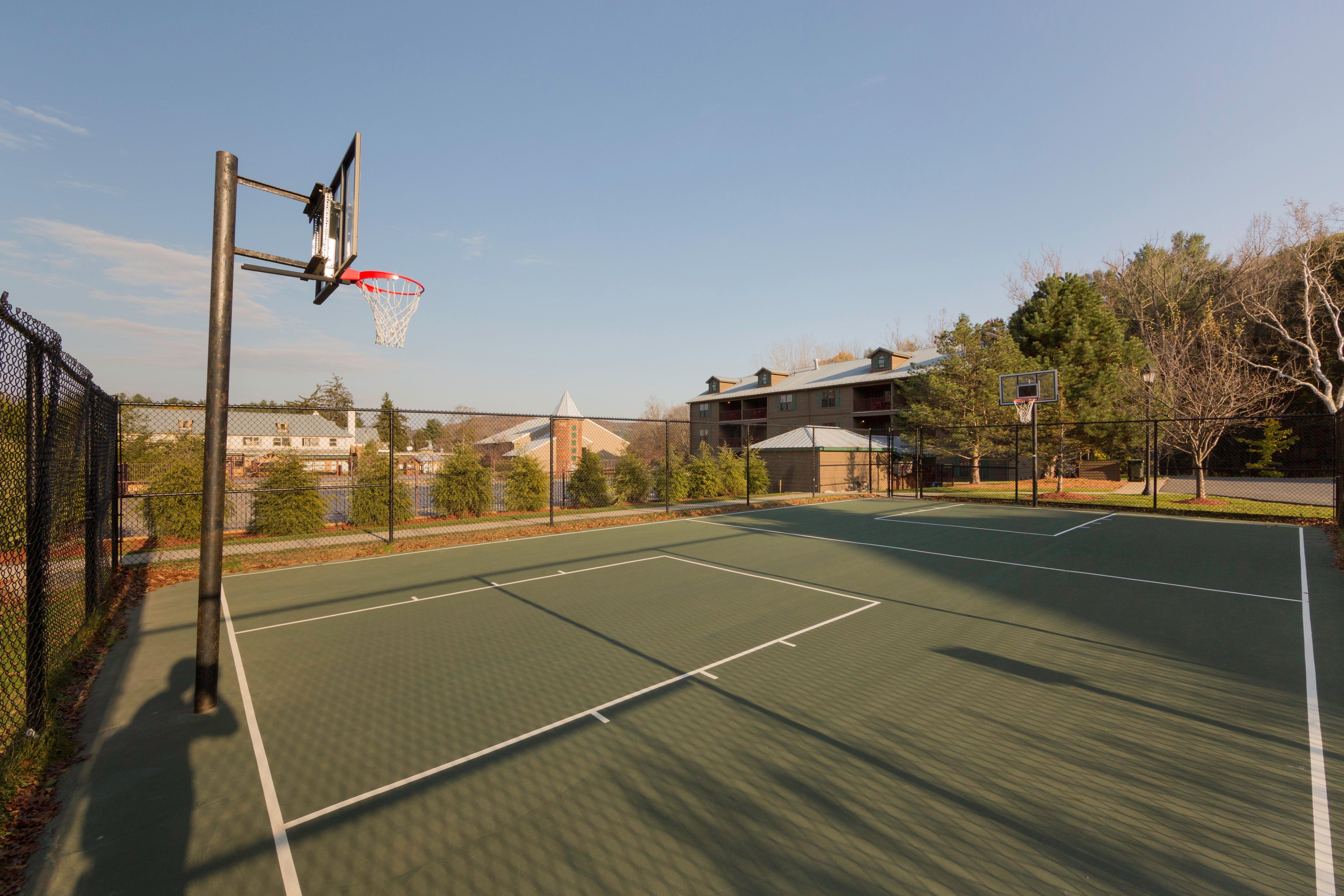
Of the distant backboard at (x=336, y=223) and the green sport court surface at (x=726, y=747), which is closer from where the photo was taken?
the green sport court surface at (x=726, y=747)

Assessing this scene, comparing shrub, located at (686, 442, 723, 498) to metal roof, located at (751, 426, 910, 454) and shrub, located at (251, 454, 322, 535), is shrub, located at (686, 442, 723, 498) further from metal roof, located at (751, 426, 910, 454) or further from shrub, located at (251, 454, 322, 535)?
shrub, located at (251, 454, 322, 535)

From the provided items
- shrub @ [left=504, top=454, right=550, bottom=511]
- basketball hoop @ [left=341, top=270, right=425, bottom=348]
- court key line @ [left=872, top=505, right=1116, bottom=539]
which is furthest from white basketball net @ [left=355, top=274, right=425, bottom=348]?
court key line @ [left=872, top=505, right=1116, bottom=539]

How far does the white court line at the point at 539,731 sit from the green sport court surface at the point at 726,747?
0.03m

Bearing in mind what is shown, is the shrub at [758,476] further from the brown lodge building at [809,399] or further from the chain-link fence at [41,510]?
the chain-link fence at [41,510]

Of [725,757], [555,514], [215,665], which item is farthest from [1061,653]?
[555,514]

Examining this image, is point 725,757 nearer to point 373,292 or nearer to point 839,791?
point 839,791

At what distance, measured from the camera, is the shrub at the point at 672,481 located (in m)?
19.2

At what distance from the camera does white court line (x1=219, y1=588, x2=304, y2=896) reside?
7.73 feet

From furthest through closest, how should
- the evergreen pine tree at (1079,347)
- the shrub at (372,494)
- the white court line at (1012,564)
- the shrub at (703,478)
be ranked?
the evergreen pine tree at (1079,347), the shrub at (703,478), the shrub at (372,494), the white court line at (1012,564)

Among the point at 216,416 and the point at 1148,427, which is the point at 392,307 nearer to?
the point at 216,416

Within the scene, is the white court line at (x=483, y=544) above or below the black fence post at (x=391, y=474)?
below

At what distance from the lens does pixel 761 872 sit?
7.61 feet

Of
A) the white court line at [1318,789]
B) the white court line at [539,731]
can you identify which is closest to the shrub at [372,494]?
the white court line at [539,731]

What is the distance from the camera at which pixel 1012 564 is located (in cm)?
872
